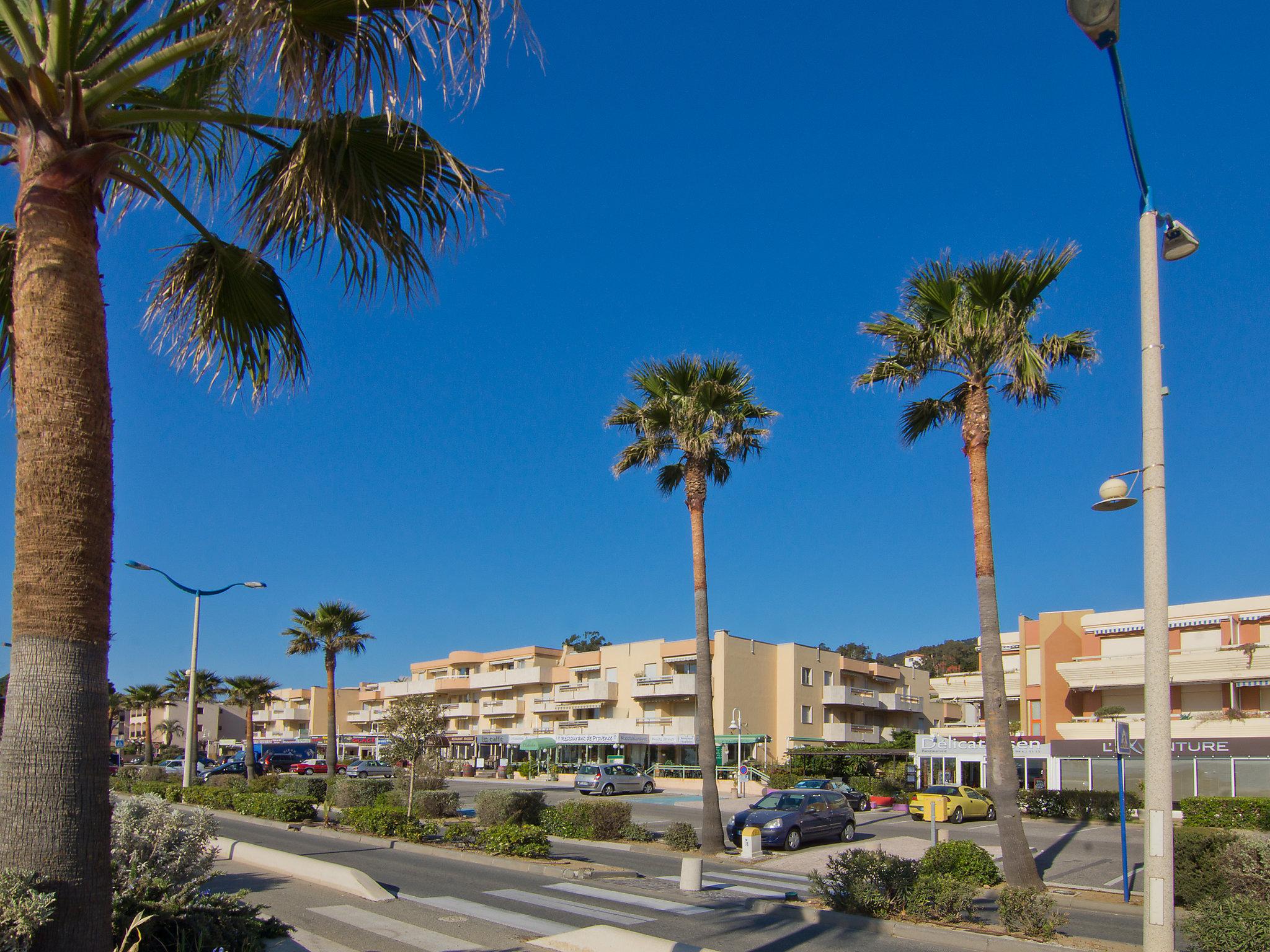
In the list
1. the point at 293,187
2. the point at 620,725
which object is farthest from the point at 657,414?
the point at 620,725

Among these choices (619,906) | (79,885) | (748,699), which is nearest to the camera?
(79,885)

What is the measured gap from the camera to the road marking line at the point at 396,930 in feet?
36.1

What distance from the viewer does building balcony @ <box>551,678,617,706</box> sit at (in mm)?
63312

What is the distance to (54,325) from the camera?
4742mm

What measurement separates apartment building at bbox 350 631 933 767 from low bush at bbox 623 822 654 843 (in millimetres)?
27174

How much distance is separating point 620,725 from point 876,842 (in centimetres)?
3425

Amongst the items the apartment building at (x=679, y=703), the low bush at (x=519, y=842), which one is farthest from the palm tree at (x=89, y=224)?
the apartment building at (x=679, y=703)

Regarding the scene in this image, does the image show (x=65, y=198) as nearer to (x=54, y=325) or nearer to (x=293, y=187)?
(x=54, y=325)

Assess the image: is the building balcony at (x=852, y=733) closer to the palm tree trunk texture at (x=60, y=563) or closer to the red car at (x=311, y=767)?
the red car at (x=311, y=767)

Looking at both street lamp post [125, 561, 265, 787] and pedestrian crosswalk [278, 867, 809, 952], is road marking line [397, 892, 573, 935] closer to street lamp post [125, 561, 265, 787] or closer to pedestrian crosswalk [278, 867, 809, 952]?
pedestrian crosswalk [278, 867, 809, 952]

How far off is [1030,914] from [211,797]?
2687 centimetres

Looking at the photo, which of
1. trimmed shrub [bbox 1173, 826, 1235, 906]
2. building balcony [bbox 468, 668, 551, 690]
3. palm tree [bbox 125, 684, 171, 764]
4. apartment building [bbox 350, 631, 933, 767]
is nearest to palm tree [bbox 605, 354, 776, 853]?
trimmed shrub [bbox 1173, 826, 1235, 906]

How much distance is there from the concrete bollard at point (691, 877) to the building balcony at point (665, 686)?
1624 inches

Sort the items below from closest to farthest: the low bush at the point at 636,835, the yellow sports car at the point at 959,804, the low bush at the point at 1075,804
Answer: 1. the low bush at the point at 636,835
2. the yellow sports car at the point at 959,804
3. the low bush at the point at 1075,804
